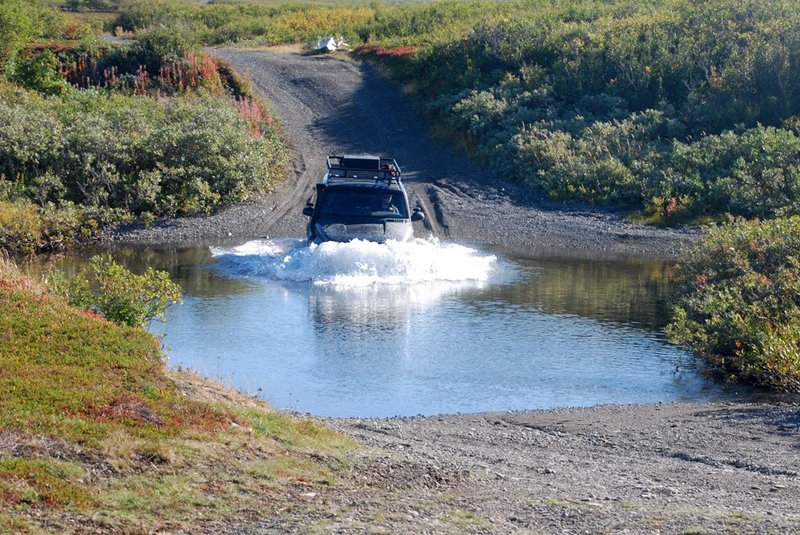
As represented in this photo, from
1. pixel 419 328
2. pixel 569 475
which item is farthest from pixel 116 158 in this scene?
pixel 569 475

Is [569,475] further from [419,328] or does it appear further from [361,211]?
[361,211]

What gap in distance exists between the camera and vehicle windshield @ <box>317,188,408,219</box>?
2427cm

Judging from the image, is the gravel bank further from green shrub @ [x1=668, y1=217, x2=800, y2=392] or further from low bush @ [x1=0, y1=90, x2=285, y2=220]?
low bush @ [x1=0, y1=90, x2=285, y2=220]

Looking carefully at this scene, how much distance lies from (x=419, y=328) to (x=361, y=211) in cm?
520

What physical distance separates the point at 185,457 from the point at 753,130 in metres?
29.4

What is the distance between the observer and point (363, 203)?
80.1 ft

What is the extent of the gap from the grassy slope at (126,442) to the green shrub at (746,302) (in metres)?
7.30

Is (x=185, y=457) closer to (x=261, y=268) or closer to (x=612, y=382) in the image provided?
(x=612, y=382)

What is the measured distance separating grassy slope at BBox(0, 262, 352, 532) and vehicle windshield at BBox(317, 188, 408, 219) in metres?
11.3

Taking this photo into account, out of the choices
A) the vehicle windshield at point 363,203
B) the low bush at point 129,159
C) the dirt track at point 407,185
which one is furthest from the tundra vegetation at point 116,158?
the vehicle windshield at point 363,203

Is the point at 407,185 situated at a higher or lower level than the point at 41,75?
lower

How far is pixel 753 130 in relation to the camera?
35062mm

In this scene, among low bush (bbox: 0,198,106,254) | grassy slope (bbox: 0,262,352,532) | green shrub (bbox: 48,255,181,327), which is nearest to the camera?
grassy slope (bbox: 0,262,352,532)

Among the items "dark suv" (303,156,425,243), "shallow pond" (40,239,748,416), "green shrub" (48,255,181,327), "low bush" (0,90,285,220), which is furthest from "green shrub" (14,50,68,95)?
"green shrub" (48,255,181,327)
